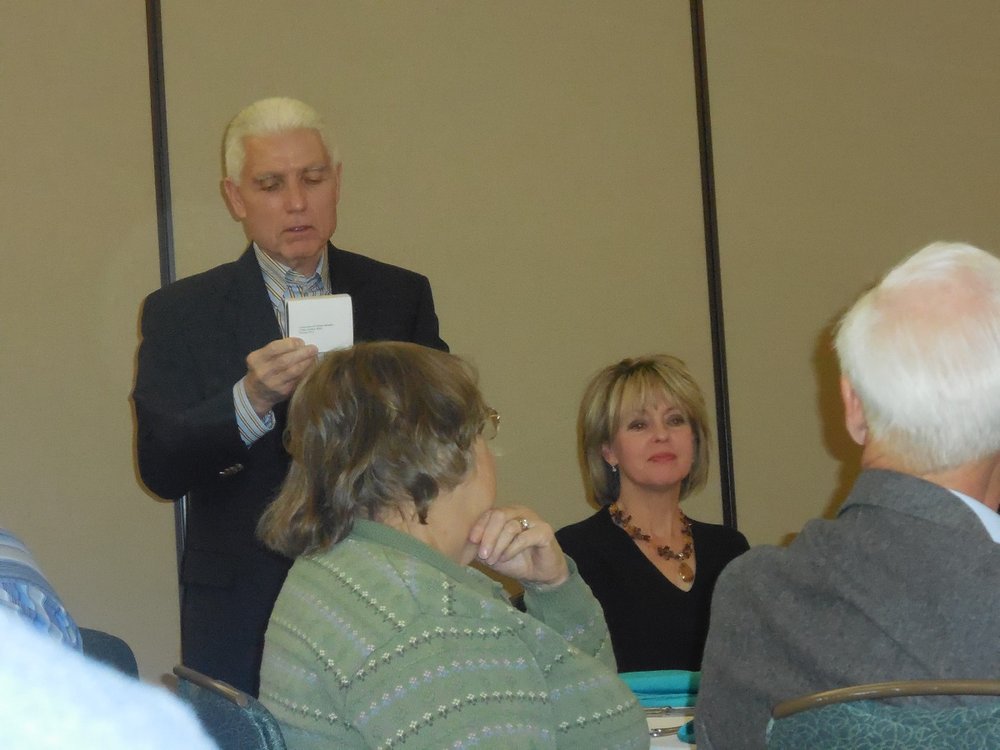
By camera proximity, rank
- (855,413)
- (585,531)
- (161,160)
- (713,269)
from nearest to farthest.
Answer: (855,413), (585,531), (161,160), (713,269)

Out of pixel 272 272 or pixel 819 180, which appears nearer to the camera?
pixel 272 272

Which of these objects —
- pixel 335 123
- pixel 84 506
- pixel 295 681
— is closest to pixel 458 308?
pixel 335 123

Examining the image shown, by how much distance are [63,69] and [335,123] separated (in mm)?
796

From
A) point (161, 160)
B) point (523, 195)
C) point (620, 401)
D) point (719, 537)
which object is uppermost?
point (161, 160)

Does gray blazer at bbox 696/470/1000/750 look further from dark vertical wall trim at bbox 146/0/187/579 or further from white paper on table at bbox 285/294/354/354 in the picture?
dark vertical wall trim at bbox 146/0/187/579

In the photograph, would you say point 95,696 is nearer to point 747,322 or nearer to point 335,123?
point 335,123

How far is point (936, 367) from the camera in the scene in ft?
4.44

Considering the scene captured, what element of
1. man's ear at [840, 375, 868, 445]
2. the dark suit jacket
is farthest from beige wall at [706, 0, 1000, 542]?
man's ear at [840, 375, 868, 445]

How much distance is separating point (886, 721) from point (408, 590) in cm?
57

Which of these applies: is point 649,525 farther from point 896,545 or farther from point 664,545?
point 896,545

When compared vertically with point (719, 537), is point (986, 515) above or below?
above

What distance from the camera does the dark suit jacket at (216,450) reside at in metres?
2.38

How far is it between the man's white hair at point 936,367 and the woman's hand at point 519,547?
0.58 metres

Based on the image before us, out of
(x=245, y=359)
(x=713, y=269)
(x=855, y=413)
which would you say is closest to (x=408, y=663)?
(x=855, y=413)
